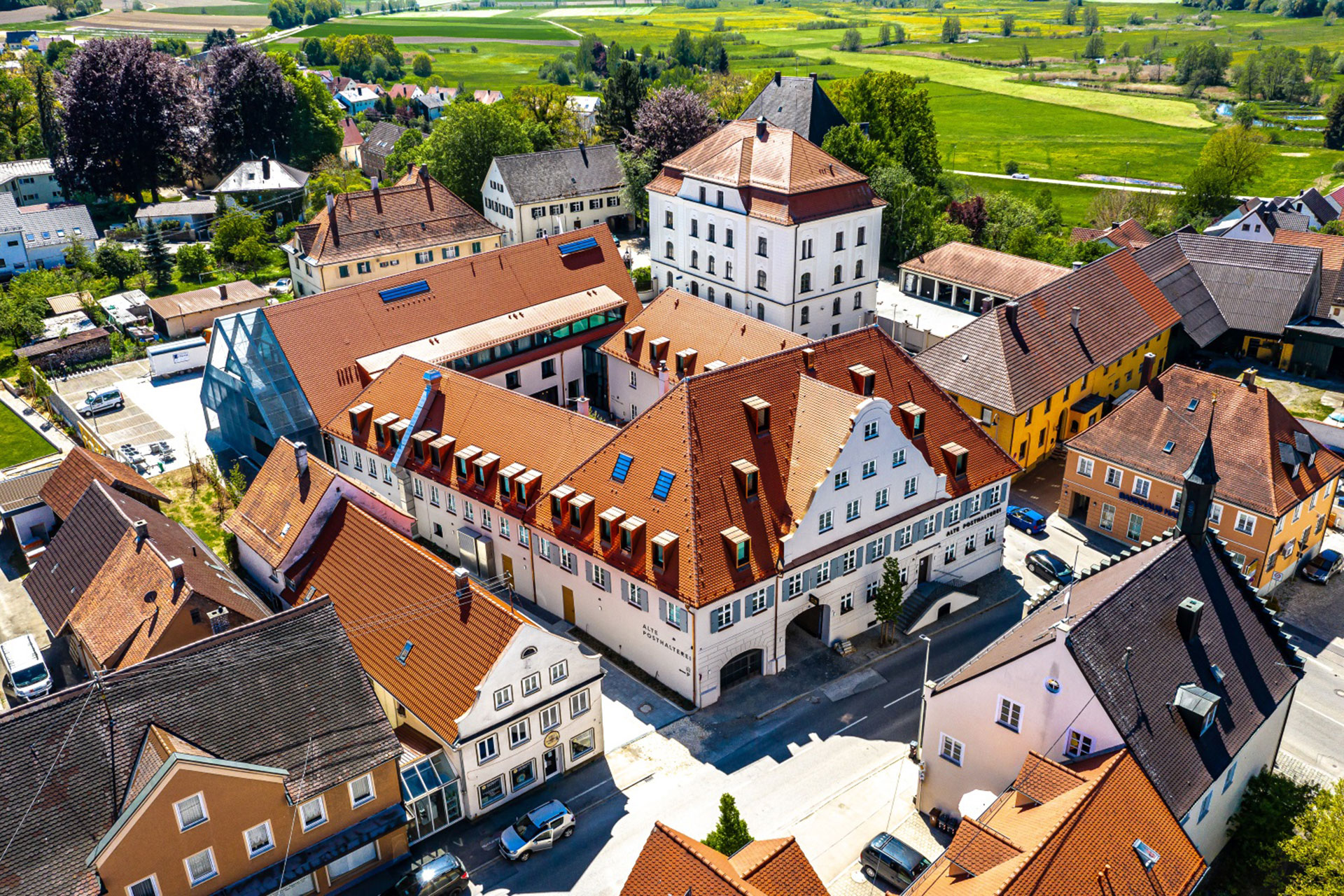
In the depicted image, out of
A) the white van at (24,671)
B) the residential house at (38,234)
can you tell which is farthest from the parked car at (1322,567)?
the residential house at (38,234)

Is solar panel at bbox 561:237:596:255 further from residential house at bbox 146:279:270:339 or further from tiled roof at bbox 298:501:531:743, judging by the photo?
tiled roof at bbox 298:501:531:743

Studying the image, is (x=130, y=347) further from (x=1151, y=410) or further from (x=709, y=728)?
(x=1151, y=410)

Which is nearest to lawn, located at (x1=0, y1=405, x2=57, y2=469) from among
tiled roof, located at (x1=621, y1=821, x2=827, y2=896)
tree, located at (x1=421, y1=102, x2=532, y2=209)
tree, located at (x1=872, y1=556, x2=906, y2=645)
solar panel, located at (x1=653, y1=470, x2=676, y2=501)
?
solar panel, located at (x1=653, y1=470, x2=676, y2=501)

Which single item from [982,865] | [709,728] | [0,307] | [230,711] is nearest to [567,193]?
[0,307]

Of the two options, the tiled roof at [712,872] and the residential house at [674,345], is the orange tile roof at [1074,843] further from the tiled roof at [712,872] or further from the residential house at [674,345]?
the residential house at [674,345]

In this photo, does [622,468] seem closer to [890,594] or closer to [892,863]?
[890,594]
